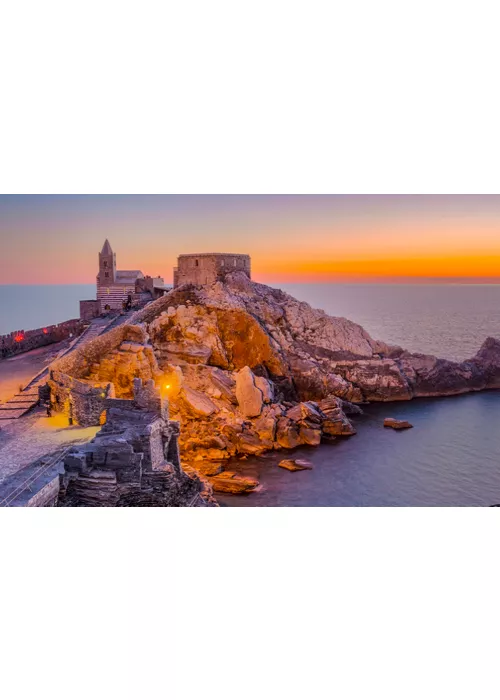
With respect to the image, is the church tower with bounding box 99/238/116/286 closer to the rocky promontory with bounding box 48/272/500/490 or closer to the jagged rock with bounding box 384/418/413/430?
the rocky promontory with bounding box 48/272/500/490

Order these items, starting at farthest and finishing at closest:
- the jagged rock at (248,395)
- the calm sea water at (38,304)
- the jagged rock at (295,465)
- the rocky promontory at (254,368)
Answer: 1. the jagged rock at (248,395)
2. the rocky promontory at (254,368)
3. the jagged rock at (295,465)
4. the calm sea water at (38,304)

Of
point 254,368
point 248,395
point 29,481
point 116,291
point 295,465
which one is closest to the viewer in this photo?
point 29,481

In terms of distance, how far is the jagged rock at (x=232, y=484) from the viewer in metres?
8.73

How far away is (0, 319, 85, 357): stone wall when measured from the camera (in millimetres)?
12368

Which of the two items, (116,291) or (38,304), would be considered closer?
→ (38,304)

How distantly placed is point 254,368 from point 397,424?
3615 mm

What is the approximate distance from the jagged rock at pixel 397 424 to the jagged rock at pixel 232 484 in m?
3.95

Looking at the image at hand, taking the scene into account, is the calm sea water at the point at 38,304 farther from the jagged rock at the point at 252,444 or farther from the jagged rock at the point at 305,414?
the jagged rock at the point at 305,414

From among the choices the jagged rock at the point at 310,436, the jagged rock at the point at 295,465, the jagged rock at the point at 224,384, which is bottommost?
the jagged rock at the point at 295,465

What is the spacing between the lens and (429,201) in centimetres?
895

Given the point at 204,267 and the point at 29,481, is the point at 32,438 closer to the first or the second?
the point at 29,481

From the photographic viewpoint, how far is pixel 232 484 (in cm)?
885

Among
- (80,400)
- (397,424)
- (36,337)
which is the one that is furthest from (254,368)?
(80,400)

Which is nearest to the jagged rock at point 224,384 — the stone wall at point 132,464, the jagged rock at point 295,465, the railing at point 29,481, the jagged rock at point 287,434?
the jagged rock at point 287,434
